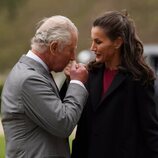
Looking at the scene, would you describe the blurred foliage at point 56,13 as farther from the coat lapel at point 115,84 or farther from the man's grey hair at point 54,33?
the man's grey hair at point 54,33

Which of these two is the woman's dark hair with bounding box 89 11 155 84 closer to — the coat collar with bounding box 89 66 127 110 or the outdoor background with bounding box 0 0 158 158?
the coat collar with bounding box 89 66 127 110

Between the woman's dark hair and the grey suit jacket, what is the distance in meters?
0.40

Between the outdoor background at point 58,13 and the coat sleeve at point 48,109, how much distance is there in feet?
101

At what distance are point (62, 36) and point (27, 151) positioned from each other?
0.73 m

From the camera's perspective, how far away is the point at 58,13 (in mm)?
36375

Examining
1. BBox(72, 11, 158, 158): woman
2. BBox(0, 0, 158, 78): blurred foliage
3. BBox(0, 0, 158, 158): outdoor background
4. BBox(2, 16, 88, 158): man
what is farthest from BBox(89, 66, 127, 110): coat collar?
BBox(0, 0, 158, 78): blurred foliage

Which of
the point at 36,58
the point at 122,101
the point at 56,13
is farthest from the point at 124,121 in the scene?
the point at 56,13

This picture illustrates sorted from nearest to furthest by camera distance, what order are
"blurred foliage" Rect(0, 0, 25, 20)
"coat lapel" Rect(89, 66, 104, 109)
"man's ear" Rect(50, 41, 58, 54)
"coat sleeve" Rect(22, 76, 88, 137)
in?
"coat sleeve" Rect(22, 76, 88, 137) → "man's ear" Rect(50, 41, 58, 54) → "coat lapel" Rect(89, 66, 104, 109) → "blurred foliage" Rect(0, 0, 25, 20)

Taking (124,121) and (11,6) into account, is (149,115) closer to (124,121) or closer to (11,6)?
(124,121)

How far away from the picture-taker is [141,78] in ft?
16.2

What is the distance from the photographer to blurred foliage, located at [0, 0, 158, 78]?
3641cm

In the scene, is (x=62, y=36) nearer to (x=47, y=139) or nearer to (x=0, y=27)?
(x=47, y=139)

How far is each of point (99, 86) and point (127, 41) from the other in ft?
1.16

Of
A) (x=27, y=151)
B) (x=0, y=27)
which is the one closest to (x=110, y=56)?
(x=27, y=151)
